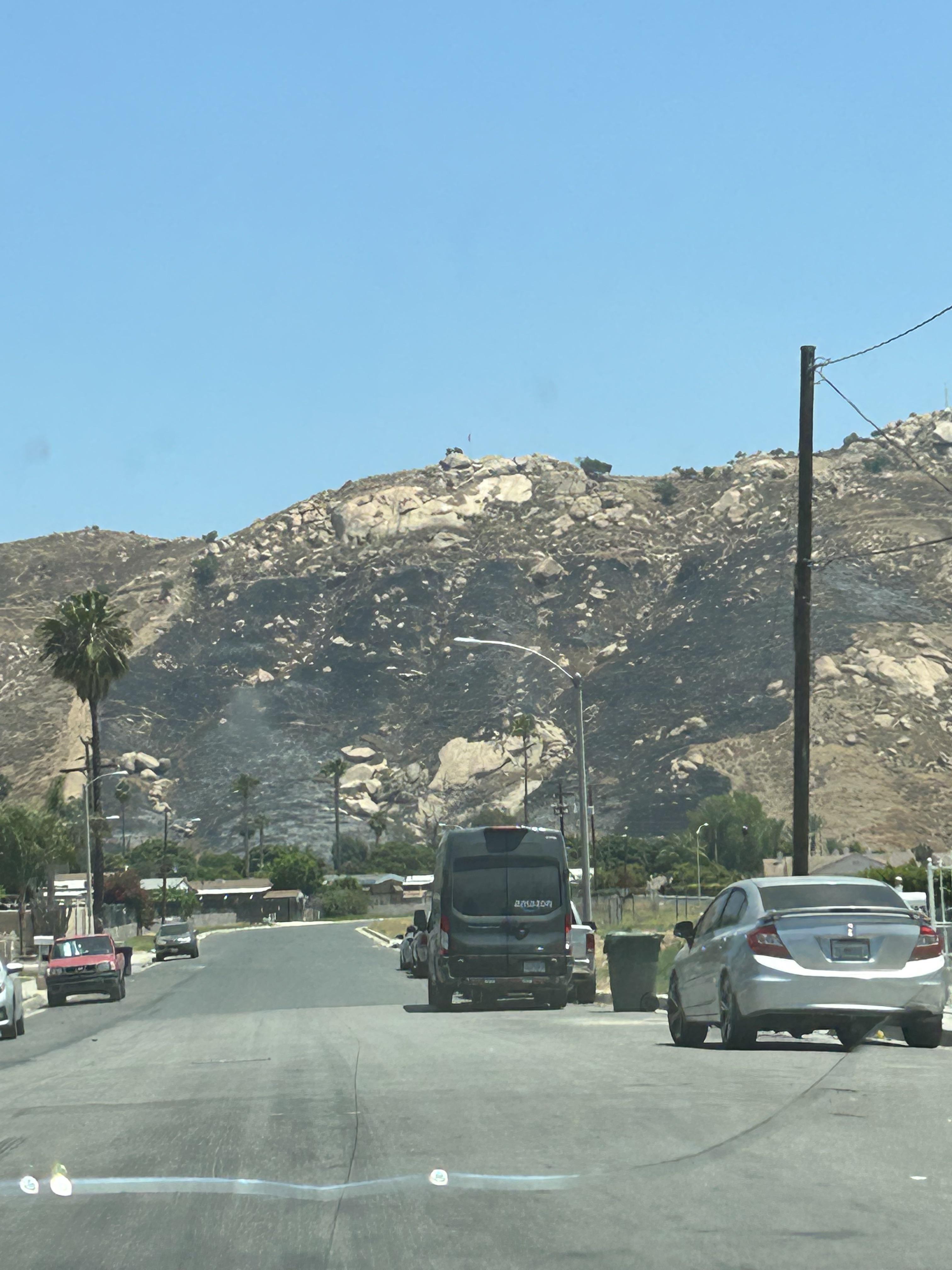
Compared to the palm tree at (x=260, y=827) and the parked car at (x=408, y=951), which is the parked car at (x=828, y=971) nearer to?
the parked car at (x=408, y=951)

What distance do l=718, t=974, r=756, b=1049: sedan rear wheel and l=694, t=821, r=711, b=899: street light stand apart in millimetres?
68774

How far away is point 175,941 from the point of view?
225ft

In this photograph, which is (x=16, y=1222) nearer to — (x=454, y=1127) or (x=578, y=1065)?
(x=454, y=1127)

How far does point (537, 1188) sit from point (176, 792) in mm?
190702

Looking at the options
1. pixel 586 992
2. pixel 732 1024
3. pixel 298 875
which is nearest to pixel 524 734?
pixel 298 875

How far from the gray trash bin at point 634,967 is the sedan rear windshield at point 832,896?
9.18 metres

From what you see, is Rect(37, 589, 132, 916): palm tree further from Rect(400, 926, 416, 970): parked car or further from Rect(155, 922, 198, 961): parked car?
Rect(400, 926, 416, 970): parked car

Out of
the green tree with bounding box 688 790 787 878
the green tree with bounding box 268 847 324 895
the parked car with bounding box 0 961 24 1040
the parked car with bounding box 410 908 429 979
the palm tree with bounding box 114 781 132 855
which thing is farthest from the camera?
the palm tree with bounding box 114 781 132 855

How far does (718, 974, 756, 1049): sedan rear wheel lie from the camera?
49.3 feet

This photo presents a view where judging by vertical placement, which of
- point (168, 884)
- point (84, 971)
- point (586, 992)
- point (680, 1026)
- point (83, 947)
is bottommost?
point (168, 884)

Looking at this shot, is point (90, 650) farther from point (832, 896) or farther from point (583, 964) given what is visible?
point (832, 896)

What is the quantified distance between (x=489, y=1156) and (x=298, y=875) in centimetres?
15907

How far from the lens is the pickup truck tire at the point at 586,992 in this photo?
29.4 metres

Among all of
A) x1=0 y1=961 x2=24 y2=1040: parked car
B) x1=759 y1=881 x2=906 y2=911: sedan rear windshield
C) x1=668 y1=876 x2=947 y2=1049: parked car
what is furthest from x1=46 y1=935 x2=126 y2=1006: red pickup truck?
x1=759 y1=881 x2=906 y2=911: sedan rear windshield
